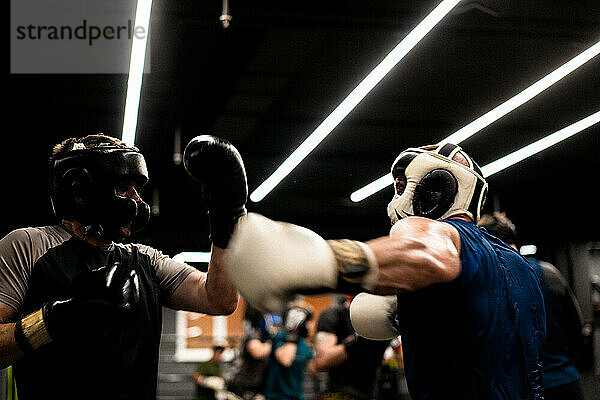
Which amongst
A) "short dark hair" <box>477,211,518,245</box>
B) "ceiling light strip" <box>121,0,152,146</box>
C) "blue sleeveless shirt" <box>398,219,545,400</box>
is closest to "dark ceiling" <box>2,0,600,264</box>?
"ceiling light strip" <box>121,0,152,146</box>

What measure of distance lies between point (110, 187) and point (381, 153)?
787 centimetres

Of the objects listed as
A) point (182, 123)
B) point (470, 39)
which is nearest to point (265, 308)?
point (470, 39)

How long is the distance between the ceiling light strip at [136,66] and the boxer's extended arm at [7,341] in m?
1.61

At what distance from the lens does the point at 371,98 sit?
7.47 metres

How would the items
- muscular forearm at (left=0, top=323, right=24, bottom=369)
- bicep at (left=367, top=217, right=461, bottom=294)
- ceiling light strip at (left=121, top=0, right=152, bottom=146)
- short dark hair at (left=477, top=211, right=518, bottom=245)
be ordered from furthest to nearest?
ceiling light strip at (left=121, top=0, right=152, bottom=146) < short dark hair at (left=477, top=211, right=518, bottom=245) < muscular forearm at (left=0, top=323, right=24, bottom=369) < bicep at (left=367, top=217, right=461, bottom=294)

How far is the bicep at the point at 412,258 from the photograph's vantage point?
4.91ft

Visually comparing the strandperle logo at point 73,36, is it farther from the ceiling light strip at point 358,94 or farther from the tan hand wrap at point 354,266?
the tan hand wrap at point 354,266

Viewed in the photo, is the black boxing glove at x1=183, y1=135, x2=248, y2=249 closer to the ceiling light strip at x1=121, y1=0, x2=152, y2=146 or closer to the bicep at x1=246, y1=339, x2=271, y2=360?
the ceiling light strip at x1=121, y1=0, x2=152, y2=146

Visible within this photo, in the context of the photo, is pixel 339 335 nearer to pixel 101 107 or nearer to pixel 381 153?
pixel 101 107

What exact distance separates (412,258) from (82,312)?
3.09ft

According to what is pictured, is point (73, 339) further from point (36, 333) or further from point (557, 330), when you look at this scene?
point (557, 330)

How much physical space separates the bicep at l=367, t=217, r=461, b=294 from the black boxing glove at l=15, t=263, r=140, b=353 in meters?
0.81

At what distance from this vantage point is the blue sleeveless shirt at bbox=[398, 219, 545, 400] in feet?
6.06

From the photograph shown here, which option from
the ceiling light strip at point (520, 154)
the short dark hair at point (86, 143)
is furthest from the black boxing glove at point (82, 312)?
the ceiling light strip at point (520, 154)
